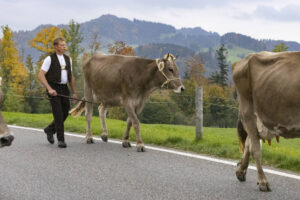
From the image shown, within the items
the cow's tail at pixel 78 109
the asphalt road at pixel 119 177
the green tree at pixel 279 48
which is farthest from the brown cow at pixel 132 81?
the green tree at pixel 279 48

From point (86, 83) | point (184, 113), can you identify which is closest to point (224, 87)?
point (184, 113)

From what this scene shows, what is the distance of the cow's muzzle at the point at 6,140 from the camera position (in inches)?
165

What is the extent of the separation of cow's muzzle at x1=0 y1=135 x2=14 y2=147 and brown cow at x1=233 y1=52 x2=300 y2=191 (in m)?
3.05

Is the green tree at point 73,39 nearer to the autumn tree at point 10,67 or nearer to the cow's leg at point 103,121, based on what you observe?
the autumn tree at point 10,67

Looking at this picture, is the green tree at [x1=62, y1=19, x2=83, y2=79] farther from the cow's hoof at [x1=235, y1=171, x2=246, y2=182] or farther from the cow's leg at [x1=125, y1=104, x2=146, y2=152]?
the cow's hoof at [x1=235, y1=171, x2=246, y2=182]

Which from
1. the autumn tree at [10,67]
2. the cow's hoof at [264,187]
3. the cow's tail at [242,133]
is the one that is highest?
the cow's tail at [242,133]

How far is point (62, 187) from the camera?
566cm

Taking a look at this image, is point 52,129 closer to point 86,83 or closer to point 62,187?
point 86,83

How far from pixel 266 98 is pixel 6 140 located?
3100 millimetres

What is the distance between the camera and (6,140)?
4.21 m

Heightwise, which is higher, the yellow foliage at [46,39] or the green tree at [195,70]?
the yellow foliage at [46,39]

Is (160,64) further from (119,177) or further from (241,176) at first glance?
(241,176)

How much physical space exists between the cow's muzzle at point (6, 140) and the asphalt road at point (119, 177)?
1.18 m

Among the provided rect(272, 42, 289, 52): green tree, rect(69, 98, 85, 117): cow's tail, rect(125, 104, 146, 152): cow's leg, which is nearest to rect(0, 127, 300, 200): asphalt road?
rect(125, 104, 146, 152): cow's leg
